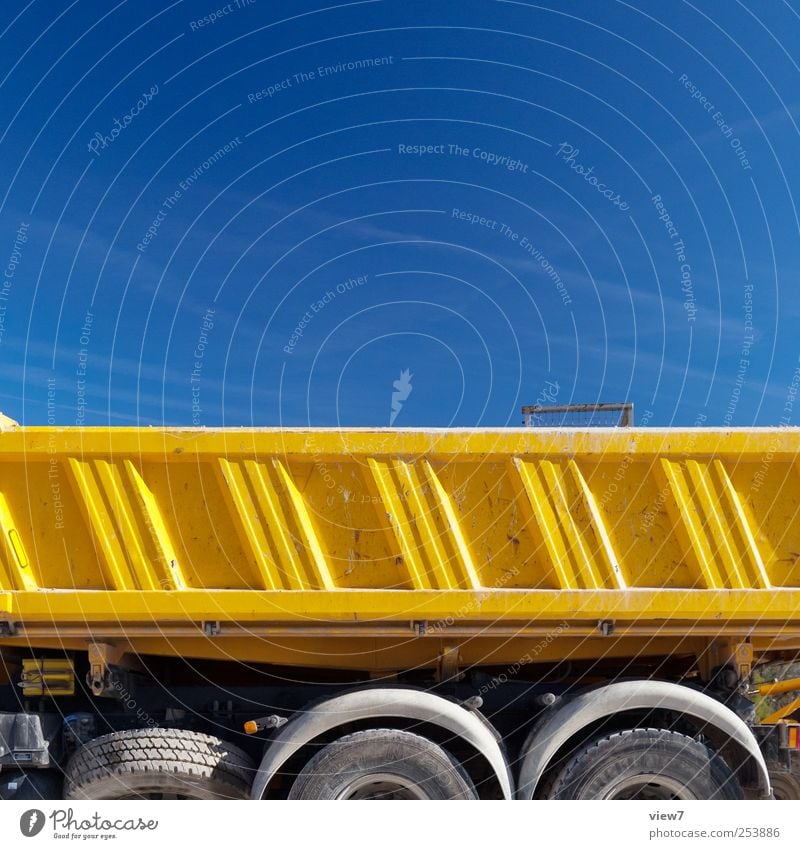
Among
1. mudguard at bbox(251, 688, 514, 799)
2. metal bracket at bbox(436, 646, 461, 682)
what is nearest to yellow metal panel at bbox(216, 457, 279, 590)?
mudguard at bbox(251, 688, 514, 799)

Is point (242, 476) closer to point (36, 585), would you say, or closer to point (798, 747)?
point (36, 585)

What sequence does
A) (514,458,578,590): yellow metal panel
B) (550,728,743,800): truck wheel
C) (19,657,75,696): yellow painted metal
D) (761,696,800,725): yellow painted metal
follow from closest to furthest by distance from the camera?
(550,728,743,800): truck wheel < (514,458,578,590): yellow metal panel < (19,657,75,696): yellow painted metal < (761,696,800,725): yellow painted metal

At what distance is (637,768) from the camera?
224 inches

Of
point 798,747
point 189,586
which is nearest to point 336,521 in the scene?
point 189,586

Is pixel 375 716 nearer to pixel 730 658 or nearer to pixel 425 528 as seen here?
pixel 425 528

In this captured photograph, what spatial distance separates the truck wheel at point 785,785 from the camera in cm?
668

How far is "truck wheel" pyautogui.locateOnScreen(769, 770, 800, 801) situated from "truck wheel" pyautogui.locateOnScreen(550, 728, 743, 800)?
1.39 metres

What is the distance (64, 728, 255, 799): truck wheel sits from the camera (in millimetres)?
5609

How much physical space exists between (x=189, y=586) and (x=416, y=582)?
5.55 feet

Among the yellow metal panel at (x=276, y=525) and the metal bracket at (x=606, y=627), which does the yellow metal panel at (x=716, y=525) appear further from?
the yellow metal panel at (x=276, y=525)

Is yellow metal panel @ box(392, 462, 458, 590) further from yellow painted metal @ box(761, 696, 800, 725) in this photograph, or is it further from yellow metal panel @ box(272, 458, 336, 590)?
yellow painted metal @ box(761, 696, 800, 725)

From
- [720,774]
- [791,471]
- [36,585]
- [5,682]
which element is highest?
[791,471]

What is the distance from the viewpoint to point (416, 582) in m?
5.73

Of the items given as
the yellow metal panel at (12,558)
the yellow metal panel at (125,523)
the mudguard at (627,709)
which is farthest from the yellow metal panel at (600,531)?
the yellow metal panel at (12,558)
